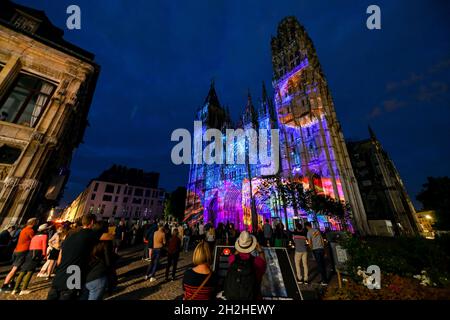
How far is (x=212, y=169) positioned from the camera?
4212 centimetres

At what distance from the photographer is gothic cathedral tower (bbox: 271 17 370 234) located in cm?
2656

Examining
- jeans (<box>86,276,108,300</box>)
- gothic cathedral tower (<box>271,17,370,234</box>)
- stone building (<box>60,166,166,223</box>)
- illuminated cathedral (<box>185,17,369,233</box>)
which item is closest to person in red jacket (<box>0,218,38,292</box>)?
jeans (<box>86,276,108,300</box>)

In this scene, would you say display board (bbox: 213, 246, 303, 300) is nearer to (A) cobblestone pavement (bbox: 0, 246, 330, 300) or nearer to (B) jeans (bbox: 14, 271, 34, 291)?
(A) cobblestone pavement (bbox: 0, 246, 330, 300)

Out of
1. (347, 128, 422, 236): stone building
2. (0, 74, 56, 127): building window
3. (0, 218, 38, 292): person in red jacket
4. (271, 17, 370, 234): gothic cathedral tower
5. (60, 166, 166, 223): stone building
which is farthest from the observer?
(60, 166, 166, 223): stone building

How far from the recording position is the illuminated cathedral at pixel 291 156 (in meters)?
27.0

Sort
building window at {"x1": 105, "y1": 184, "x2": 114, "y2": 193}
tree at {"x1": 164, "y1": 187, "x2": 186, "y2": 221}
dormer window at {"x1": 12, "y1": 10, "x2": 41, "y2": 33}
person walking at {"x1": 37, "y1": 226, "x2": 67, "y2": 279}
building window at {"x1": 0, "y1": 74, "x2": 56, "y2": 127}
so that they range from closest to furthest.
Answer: person walking at {"x1": 37, "y1": 226, "x2": 67, "y2": 279}
building window at {"x1": 0, "y1": 74, "x2": 56, "y2": 127}
dormer window at {"x1": 12, "y1": 10, "x2": 41, "y2": 33}
tree at {"x1": 164, "y1": 187, "x2": 186, "y2": 221}
building window at {"x1": 105, "y1": 184, "x2": 114, "y2": 193}

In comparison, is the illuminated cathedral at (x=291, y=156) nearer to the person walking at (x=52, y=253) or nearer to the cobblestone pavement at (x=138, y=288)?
the cobblestone pavement at (x=138, y=288)

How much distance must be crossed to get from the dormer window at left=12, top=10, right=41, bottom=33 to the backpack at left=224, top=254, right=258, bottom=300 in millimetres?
20706

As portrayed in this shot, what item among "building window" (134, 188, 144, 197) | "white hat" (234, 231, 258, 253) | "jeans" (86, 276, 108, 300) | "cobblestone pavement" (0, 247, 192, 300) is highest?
"building window" (134, 188, 144, 197)

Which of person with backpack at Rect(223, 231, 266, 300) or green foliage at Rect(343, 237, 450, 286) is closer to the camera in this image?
person with backpack at Rect(223, 231, 266, 300)

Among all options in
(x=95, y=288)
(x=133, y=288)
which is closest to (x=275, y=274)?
(x=95, y=288)

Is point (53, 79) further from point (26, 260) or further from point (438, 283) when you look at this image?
point (438, 283)

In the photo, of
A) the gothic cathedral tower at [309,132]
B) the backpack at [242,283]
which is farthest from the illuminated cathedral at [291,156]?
the backpack at [242,283]

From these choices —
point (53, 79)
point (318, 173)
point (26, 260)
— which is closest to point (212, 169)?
point (318, 173)
